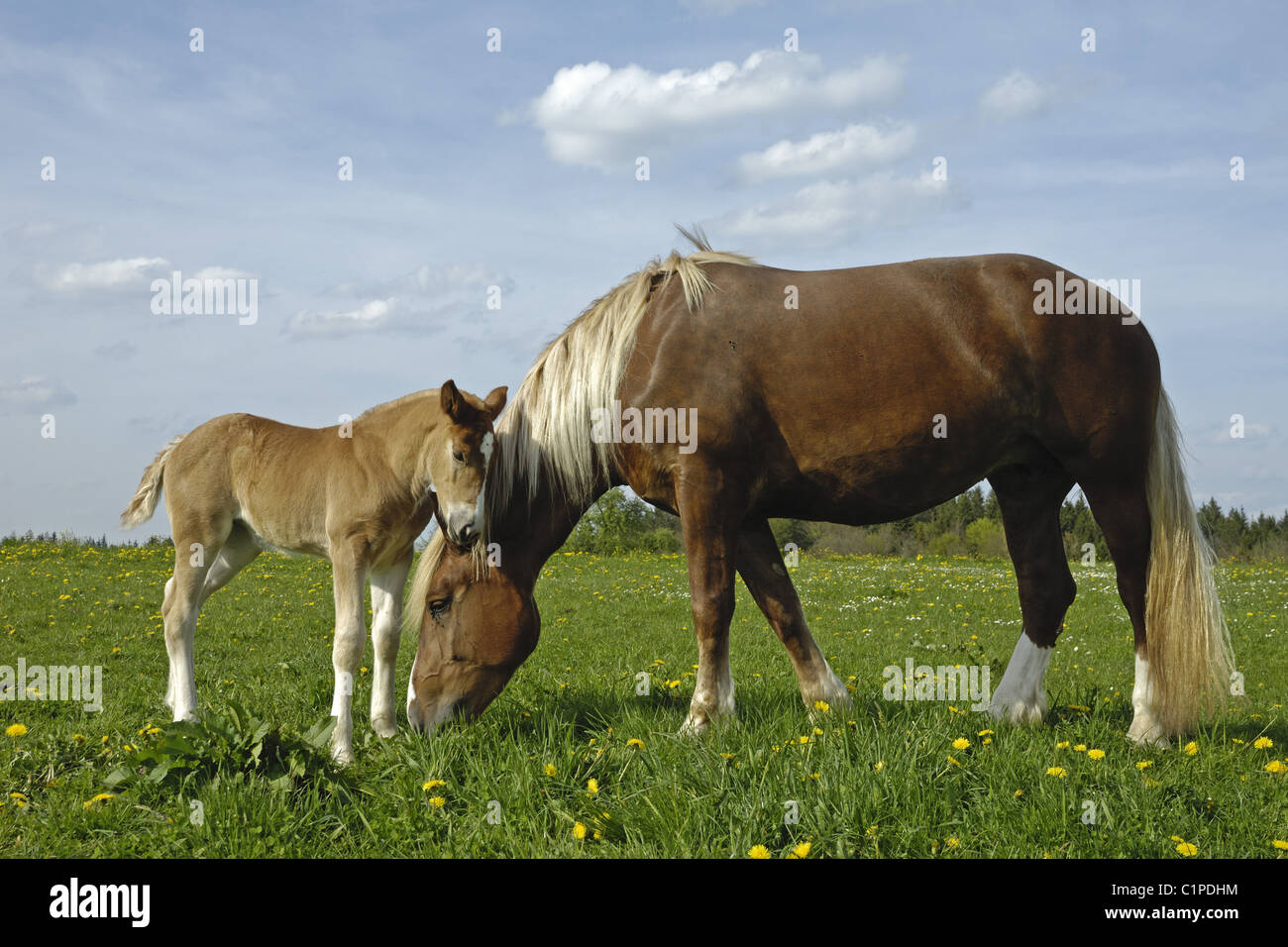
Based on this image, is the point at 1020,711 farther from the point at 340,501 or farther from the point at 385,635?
the point at 340,501

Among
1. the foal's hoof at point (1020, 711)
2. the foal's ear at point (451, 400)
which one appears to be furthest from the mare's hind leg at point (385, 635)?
the foal's hoof at point (1020, 711)

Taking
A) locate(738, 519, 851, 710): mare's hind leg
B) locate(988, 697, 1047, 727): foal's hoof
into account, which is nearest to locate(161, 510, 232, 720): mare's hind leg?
locate(738, 519, 851, 710): mare's hind leg

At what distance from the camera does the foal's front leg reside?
4.90 metres

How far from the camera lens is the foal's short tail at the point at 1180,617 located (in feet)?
16.9

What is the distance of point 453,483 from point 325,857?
1885 mm

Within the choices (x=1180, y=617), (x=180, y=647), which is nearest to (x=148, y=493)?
(x=180, y=647)

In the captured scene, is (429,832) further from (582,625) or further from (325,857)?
(582,625)

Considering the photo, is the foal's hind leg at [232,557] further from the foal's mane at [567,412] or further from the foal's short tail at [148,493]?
the foal's mane at [567,412]

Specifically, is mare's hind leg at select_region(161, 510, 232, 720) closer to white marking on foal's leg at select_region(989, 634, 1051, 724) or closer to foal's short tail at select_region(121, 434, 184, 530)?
foal's short tail at select_region(121, 434, 184, 530)

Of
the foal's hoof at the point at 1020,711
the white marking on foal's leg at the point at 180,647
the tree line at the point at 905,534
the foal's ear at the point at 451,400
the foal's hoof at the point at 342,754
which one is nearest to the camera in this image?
the foal's ear at the point at 451,400

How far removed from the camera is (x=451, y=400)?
4.53 meters

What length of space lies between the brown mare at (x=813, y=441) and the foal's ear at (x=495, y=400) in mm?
121
